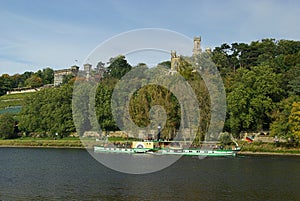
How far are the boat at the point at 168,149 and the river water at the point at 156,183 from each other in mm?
13087

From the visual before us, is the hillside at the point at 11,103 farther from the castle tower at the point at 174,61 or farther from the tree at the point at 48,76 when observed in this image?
the castle tower at the point at 174,61

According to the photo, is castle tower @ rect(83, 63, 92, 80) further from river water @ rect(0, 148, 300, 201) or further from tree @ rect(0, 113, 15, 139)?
river water @ rect(0, 148, 300, 201)

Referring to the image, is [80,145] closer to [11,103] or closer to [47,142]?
[47,142]

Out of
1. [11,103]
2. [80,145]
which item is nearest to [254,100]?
[80,145]

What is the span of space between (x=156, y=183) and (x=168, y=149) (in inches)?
1118

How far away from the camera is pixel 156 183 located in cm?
3183

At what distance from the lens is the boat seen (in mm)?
57562

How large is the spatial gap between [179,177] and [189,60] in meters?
45.9

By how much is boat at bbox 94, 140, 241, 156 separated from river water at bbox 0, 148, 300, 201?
13.1 meters

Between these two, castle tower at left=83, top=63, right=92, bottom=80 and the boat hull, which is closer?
the boat hull

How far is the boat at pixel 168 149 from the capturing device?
57562 millimetres

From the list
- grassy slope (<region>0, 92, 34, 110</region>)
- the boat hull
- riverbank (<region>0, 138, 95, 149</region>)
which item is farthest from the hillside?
the boat hull

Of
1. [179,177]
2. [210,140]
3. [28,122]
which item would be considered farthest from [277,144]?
[28,122]

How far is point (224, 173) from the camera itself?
123 ft
